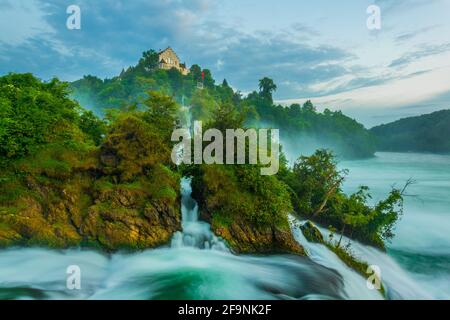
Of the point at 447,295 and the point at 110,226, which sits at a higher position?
the point at 110,226

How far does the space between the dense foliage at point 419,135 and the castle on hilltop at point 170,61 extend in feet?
122

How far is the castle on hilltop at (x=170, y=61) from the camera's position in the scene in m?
47.4

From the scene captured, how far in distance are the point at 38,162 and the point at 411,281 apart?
11.9 m

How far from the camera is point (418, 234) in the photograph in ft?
51.1

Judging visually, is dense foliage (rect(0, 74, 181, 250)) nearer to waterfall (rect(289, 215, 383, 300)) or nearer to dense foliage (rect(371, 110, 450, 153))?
waterfall (rect(289, 215, 383, 300))

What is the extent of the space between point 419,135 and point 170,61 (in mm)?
41072

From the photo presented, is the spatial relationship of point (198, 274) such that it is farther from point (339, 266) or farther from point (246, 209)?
point (339, 266)

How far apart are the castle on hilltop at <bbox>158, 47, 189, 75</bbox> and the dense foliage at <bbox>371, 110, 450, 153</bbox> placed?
122ft

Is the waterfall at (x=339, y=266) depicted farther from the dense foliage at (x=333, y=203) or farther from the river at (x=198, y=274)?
the dense foliage at (x=333, y=203)

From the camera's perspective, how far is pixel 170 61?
160ft

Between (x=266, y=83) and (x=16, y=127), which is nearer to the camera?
(x=16, y=127)

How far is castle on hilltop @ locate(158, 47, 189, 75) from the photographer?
1868 inches

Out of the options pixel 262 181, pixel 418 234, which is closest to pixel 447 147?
pixel 418 234
